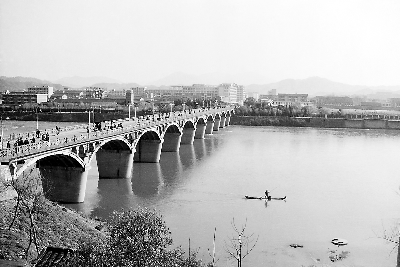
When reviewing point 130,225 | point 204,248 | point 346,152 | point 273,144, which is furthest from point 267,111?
point 130,225

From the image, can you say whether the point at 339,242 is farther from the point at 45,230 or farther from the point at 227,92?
the point at 227,92

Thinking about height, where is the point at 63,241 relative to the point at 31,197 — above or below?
below

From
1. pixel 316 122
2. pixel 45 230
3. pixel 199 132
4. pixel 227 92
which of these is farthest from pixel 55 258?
pixel 227 92

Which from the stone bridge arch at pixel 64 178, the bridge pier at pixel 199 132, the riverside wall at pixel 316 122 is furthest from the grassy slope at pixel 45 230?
the riverside wall at pixel 316 122

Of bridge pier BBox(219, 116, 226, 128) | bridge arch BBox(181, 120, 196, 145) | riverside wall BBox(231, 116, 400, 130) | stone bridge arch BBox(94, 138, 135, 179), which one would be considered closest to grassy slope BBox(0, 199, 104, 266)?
stone bridge arch BBox(94, 138, 135, 179)

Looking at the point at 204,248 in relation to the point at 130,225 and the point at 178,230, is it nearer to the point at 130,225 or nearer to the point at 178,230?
the point at 178,230

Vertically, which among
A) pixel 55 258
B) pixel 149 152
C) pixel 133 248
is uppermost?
pixel 133 248

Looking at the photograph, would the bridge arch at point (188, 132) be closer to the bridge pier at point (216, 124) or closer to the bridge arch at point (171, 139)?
the bridge arch at point (171, 139)
